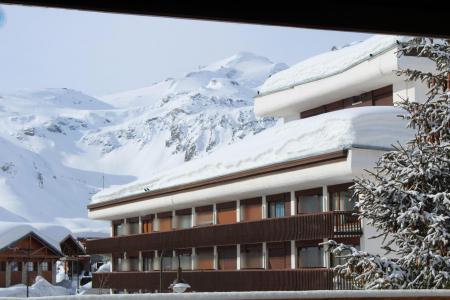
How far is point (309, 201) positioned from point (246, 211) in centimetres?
400

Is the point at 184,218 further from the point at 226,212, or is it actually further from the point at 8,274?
the point at 8,274

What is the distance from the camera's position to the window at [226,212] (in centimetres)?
3431

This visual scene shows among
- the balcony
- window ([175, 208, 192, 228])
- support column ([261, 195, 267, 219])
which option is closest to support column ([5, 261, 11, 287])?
the balcony

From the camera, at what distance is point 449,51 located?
65.1ft

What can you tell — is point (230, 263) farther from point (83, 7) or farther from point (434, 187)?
point (83, 7)

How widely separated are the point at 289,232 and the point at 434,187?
1091 cm

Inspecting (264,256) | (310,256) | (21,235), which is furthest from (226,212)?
(21,235)

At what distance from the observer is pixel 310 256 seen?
2948 cm

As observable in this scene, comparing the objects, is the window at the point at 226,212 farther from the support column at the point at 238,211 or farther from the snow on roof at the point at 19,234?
the snow on roof at the point at 19,234

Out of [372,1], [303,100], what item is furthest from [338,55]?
[372,1]

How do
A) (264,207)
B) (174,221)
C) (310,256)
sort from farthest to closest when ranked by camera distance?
(174,221) < (264,207) < (310,256)

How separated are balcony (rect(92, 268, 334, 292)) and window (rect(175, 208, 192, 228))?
216cm

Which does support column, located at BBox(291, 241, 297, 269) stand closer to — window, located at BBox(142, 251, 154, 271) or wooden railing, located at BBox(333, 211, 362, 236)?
wooden railing, located at BBox(333, 211, 362, 236)

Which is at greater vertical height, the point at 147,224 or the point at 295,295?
the point at 147,224
